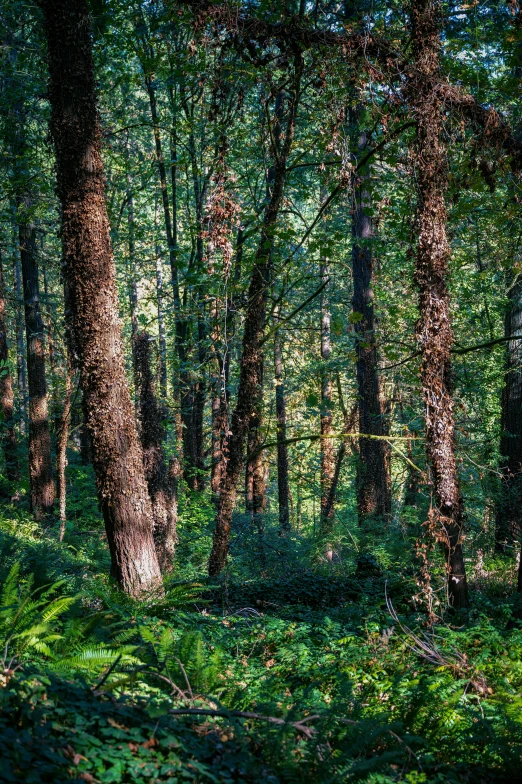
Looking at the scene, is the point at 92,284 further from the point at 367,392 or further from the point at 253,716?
the point at 367,392

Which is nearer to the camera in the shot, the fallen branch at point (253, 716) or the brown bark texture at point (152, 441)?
the fallen branch at point (253, 716)

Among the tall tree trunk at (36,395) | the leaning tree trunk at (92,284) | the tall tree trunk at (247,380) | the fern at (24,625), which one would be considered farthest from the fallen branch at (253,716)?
the tall tree trunk at (36,395)

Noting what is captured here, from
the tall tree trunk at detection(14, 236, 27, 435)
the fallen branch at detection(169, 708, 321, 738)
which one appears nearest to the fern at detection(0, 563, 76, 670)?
the fallen branch at detection(169, 708, 321, 738)

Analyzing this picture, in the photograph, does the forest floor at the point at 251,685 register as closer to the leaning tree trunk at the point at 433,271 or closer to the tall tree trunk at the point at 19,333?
the leaning tree trunk at the point at 433,271

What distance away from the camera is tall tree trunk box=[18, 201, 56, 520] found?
49.8ft

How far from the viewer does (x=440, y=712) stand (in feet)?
14.0

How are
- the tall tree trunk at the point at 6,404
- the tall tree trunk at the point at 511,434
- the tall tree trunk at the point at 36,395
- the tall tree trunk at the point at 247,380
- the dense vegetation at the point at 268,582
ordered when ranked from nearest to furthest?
the dense vegetation at the point at 268,582
the tall tree trunk at the point at 247,380
the tall tree trunk at the point at 511,434
the tall tree trunk at the point at 6,404
the tall tree trunk at the point at 36,395

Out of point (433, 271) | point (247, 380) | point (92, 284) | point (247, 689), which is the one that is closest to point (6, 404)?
point (247, 380)

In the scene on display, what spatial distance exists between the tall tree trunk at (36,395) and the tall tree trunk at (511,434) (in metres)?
10.6

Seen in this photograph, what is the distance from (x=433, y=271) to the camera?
619 centimetres

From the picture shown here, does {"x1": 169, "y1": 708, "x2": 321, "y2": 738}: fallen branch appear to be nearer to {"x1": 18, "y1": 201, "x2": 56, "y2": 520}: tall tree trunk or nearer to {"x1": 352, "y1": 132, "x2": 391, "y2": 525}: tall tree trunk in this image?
{"x1": 352, "y1": 132, "x2": 391, "y2": 525}: tall tree trunk

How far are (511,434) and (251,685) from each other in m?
10.3

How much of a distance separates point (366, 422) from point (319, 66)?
26.6 feet

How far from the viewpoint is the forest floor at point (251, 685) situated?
291 centimetres
